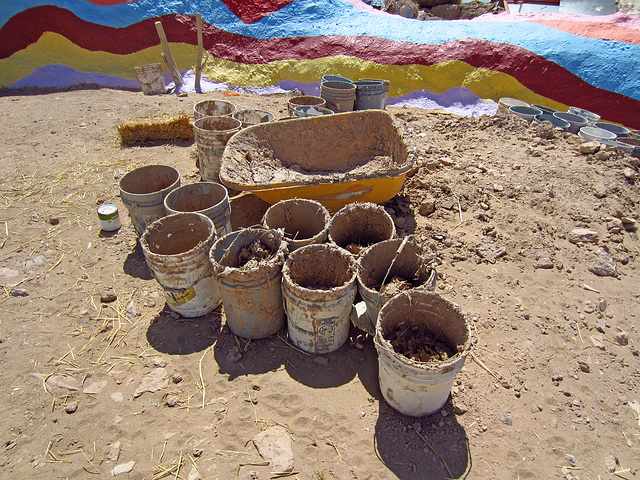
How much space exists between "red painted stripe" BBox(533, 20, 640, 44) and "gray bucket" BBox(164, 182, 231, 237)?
952 centimetres

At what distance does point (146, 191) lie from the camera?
457 cm

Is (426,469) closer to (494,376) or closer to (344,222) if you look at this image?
(494,376)

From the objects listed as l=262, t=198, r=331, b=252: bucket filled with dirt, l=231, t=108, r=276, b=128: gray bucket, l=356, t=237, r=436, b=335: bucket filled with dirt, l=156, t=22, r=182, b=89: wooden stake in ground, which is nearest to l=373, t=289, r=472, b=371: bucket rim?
l=356, t=237, r=436, b=335: bucket filled with dirt

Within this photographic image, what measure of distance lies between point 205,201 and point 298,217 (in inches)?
46.1

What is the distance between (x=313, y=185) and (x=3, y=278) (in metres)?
3.52

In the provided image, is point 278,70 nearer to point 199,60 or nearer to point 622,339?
point 199,60

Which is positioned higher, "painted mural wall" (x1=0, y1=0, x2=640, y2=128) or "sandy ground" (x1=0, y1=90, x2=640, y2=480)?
"painted mural wall" (x1=0, y1=0, x2=640, y2=128)

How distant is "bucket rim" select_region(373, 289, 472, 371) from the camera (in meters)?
2.33

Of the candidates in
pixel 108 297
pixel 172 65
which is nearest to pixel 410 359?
pixel 108 297

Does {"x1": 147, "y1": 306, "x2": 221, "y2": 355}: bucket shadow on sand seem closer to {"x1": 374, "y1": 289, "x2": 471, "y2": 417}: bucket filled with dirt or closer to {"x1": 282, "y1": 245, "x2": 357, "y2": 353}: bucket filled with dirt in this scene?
{"x1": 282, "y1": 245, "x2": 357, "y2": 353}: bucket filled with dirt

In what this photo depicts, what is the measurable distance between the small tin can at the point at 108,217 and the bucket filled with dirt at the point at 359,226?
9.59 ft

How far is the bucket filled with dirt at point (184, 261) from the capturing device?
10.3ft

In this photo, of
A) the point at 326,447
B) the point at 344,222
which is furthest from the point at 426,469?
the point at 344,222

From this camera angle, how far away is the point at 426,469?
2416 mm
